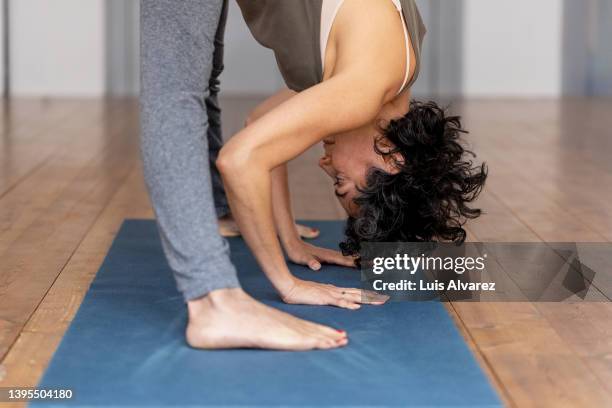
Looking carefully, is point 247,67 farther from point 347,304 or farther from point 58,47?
point 347,304

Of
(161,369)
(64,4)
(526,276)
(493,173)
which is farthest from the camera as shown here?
(64,4)

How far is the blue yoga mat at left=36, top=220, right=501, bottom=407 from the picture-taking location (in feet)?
5.37

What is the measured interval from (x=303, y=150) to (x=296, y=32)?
0.34 meters

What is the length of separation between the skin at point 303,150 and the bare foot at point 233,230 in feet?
2.32

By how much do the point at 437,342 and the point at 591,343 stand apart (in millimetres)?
321

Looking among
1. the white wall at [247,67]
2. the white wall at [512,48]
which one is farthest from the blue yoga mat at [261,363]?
the white wall at [512,48]

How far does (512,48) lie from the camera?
8328 millimetres

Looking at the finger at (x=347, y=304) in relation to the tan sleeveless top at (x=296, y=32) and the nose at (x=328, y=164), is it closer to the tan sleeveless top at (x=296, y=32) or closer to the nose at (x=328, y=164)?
the nose at (x=328, y=164)

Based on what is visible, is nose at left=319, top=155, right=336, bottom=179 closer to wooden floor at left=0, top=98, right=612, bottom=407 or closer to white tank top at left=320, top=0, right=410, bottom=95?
white tank top at left=320, top=0, right=410, bottom=95

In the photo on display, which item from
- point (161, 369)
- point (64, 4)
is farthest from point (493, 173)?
point (64, 4)

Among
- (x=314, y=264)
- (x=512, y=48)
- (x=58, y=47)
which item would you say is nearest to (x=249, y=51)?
(x=58, y=47)

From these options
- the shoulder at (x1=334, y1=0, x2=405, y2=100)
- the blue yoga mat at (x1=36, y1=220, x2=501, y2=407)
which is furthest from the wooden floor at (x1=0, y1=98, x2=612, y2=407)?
the shoulder at (x1=334, y1=0, x2=405, y2=100)

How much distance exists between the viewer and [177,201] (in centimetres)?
185

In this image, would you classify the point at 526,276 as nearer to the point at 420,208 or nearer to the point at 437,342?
the point at 420,208
